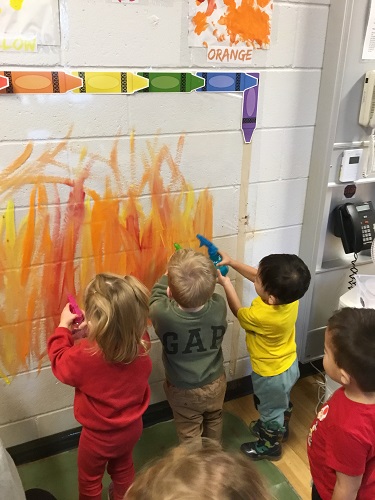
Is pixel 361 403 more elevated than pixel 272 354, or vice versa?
pixel 361 403

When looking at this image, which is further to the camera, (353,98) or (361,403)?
(353,98)

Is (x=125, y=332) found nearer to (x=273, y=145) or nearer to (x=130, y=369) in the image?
(x=130, y=369)

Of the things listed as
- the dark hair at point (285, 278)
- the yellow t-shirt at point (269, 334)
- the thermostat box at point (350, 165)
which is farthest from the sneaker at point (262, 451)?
the thermostat box at point (350, 165)

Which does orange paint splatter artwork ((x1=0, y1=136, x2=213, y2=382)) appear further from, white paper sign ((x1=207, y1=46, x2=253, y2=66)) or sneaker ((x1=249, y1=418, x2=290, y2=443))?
sneaker ((x1=249, y1=418, x2=290, y2=443))

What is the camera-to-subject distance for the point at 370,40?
1762mm

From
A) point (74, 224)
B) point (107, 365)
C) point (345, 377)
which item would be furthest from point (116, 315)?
point (345, 377)

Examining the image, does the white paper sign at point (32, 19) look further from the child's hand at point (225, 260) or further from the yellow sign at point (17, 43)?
the child's hand at point (225, 260)

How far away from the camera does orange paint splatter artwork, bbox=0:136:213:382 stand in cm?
150

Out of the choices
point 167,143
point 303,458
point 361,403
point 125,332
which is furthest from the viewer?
point 303,458

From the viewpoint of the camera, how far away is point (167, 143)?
163cm

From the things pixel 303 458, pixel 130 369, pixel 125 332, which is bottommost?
pixel 303 458

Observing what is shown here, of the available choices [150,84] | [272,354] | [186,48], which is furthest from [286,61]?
[272,354]

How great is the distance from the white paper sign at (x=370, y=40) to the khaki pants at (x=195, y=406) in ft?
4.39

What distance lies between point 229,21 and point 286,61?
29cm
